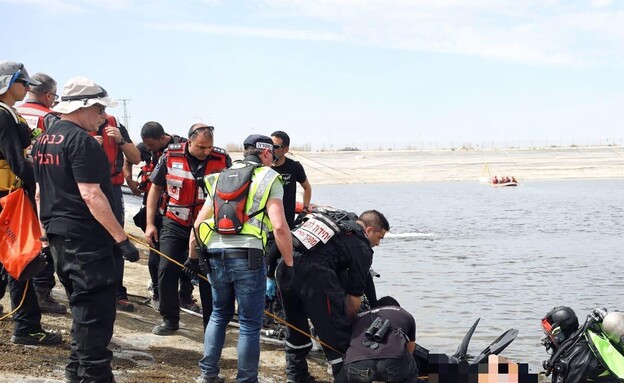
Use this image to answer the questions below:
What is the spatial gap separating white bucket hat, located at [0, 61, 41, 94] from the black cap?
1.69 meters

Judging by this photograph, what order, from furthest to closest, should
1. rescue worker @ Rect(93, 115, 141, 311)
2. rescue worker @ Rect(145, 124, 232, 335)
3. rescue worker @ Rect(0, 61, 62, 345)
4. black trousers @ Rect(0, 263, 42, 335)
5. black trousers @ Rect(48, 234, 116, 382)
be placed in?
rescue worker @ Rect(93, 115, 141, 311) < rescue worker @ Rect(145, 124, 232, 335) < black trousers @ Rect(0, 263, 42, 335) < rescue worker @ Rect(0, 61, 62, 345) < black trousers @ Rect(48, 234, 116, 382)

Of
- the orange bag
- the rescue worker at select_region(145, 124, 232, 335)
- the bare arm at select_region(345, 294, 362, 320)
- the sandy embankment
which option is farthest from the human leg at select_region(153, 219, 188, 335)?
the sandy embankment

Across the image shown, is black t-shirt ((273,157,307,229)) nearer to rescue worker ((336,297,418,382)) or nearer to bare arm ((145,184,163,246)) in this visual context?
bare arm ((145,184,163,246))

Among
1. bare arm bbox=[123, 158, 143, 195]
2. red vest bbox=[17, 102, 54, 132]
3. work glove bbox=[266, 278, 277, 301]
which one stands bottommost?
work glove bbox=[266, 278, 277, 301]

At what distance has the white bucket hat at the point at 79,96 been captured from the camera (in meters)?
5.08

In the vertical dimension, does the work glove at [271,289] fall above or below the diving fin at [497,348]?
above

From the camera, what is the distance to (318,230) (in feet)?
19.5

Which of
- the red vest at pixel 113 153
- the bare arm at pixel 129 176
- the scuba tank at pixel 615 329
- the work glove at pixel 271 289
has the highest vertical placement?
the red vest at pixel 113 153

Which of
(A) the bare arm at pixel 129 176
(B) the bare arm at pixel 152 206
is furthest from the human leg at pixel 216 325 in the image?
(A) the bare arm at pixel 129 176

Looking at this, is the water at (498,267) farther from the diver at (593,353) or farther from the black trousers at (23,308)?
the black trousers at (23,308)

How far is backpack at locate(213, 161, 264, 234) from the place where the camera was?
18.0 feet

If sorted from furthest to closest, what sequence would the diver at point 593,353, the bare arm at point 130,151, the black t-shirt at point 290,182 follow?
the black t-shirt at point 290,182 → the bare arm at point 130,151 → the diver at point 593,353

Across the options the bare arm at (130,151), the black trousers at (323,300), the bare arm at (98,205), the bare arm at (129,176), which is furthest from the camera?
the bare arm at (129,176)

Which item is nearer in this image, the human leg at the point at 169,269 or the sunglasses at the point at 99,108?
the sunglasses at the point at 99,108
